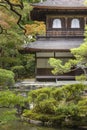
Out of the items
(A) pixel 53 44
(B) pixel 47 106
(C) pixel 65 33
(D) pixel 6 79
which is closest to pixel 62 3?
(C) pixel 65 33

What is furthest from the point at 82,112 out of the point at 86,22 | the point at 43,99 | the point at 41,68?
the point at 86,22

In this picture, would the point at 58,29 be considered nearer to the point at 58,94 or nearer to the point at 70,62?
the point at 70,62

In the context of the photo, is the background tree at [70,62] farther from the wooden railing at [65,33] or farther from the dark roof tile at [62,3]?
the dark roof tile at [62,3]

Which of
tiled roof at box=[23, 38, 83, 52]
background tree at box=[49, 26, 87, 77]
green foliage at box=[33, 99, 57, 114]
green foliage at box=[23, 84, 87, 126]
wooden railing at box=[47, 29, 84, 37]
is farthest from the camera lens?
Answer: wooden railing at box=[47, 29, 84, 37]

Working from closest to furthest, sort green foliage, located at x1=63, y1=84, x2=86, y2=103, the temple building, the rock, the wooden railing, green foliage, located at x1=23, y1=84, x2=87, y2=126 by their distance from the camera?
green foliage, located at x1=23, y1=84, x2=87, y2=126 → the rock → green foliage, located at x1=63, y1=84, x2=86, y2=103 → the temple building → the wooden railing

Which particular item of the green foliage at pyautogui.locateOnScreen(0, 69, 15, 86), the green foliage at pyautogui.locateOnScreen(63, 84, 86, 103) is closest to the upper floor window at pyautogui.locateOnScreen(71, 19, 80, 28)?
the green foliage at pyautogui.locateOnScreen(0, 69, 15, 86)

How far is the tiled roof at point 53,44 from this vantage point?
25.0 meters

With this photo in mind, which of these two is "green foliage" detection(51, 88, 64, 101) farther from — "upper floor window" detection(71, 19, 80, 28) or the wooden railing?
"upper floor window" detection(71, 19, 80, 28)

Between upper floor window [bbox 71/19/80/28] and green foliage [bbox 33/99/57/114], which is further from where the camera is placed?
upper floor window [bbox 71/19/80/28]

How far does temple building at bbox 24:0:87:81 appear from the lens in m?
25.8

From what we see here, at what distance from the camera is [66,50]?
82.3 feet

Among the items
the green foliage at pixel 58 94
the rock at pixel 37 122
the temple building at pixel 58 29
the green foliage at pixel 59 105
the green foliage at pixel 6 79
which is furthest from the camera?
the temple building at pixel 58 29

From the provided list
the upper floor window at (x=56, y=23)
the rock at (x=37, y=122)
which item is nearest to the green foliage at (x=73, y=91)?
the rock at (x=37, y=122)

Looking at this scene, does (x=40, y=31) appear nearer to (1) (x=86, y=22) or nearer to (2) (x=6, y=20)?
(2) (x=6, y=20)
